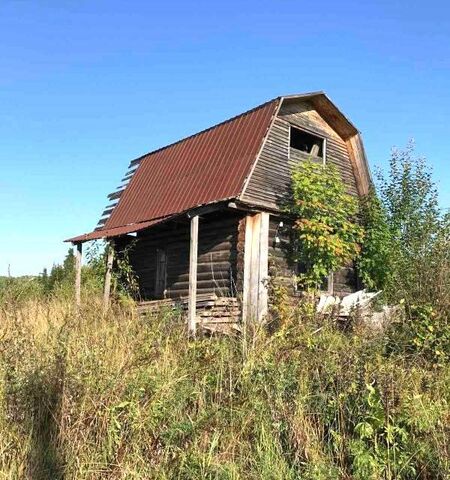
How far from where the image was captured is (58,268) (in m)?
20.5

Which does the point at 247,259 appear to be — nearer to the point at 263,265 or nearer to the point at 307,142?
the point at 263,265

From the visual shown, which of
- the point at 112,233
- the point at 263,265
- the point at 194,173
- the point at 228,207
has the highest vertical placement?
the point at 194,173

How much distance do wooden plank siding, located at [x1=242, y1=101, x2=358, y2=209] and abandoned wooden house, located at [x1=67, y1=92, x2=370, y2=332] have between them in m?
0.03

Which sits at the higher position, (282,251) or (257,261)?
(282,251)

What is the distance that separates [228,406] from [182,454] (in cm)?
88

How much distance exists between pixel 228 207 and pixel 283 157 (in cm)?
267

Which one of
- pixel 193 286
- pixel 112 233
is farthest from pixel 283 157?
pixel 112 233

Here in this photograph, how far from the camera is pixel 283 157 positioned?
14.0 m

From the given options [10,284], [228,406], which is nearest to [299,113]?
[10,284]

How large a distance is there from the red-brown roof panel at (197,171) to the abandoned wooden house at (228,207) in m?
0.04

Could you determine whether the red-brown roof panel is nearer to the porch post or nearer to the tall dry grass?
the porch post

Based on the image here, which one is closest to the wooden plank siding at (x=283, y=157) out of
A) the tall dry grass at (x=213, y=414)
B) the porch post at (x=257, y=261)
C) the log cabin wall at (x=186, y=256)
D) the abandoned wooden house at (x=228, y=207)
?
the abandoned wooden house at (x=228, y=207)

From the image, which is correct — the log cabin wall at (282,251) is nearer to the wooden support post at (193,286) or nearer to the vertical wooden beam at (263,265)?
the vertical wooden beam at (263,265)

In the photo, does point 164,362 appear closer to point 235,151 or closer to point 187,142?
point 235,151
